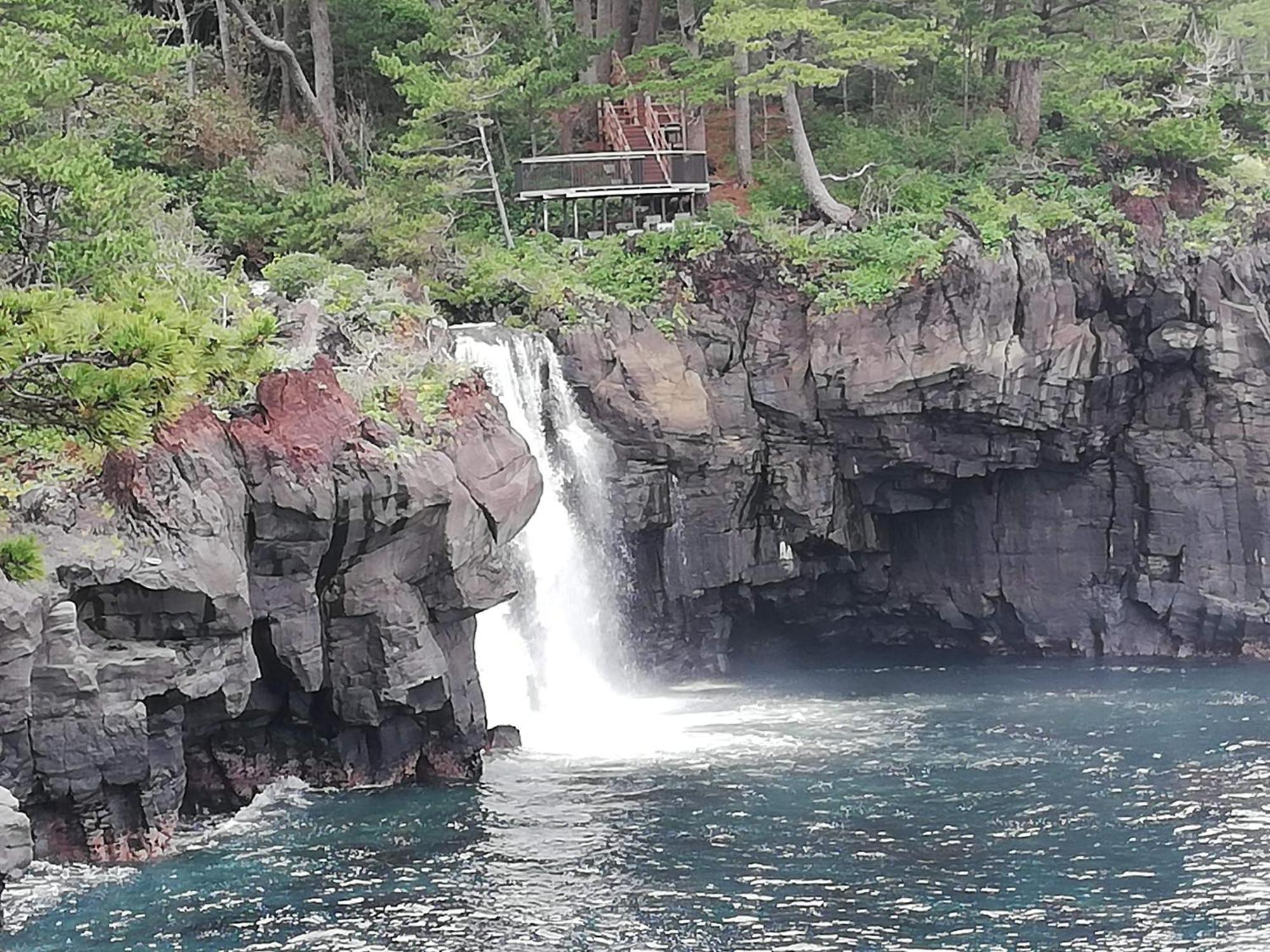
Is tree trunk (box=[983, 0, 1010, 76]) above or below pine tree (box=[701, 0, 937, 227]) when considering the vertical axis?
above

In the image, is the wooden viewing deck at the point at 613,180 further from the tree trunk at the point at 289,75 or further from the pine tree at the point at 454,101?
the tree trunk at the point at 289,75

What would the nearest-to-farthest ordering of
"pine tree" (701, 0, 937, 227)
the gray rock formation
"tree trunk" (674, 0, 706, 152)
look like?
the gray rock formation
"pine tree" (701, 0, 937, 227)
"tree trunk" (674, 0, 706, 152)

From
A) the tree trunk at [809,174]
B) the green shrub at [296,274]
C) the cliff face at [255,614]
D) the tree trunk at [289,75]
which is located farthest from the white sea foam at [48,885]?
the tree trunk at [289,75]

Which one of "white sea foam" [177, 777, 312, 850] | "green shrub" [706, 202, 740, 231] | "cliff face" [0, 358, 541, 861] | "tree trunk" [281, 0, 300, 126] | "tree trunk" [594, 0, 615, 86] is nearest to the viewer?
"cliff face" [0, 358, 541, 861]

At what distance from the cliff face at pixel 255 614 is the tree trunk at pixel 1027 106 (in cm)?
2008

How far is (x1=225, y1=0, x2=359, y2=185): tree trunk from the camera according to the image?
40719mm

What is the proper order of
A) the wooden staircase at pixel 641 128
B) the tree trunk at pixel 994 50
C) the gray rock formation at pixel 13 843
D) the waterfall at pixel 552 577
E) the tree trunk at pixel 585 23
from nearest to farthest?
1. the gray rock formation at pixel 13 843
2. the waterfall at pixel 552 577
3. the wooden staircase at pixel 641 128
4. the tree trunk at pixel 994 50
5. the tree trunk at pixel 585 23

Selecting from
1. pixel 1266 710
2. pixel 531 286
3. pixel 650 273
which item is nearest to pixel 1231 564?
pixel 1266 710

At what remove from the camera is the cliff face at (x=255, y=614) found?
72.8ft

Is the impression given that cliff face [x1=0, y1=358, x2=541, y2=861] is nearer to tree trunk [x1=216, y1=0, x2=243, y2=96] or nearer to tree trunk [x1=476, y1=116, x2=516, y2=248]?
tree trunk [x1=476, y1=116, x2=516, y2=248]

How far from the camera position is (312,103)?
41531 millimetres

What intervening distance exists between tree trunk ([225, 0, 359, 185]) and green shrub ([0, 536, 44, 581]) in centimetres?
2605

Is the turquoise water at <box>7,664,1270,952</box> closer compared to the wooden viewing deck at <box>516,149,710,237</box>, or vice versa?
the turquoise water at <box>7,664,1270,952</box>

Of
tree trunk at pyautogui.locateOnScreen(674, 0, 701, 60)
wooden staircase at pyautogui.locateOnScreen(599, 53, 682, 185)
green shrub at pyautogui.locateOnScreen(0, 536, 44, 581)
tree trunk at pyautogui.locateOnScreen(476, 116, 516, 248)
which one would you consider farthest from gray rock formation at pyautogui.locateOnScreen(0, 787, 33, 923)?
tree trunk at pyautogui.locateOnScreen(674, 0, 701, 60)
